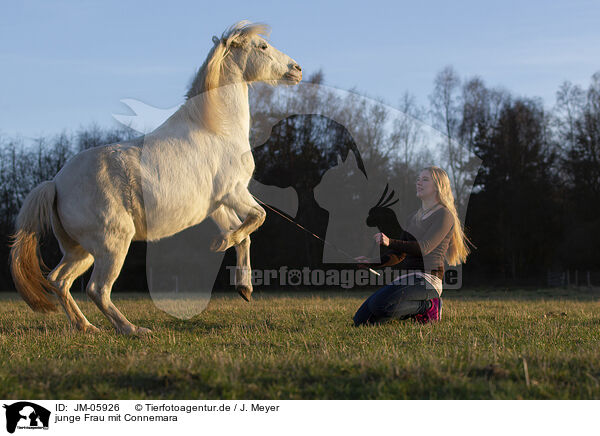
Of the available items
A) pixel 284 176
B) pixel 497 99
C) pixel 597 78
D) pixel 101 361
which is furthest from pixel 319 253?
pixel 101 361

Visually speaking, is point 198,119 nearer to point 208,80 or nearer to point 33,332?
point 208,80

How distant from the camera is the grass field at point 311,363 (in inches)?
129

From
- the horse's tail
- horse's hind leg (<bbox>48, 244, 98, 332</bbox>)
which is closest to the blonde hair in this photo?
the horse's tail

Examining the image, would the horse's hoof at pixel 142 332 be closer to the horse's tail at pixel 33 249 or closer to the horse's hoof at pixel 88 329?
the horse's hoof at pixel 88 329

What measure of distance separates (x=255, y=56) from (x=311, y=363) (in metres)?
3.99

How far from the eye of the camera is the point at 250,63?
21.3ft

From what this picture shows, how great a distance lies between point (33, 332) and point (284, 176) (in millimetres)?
18760

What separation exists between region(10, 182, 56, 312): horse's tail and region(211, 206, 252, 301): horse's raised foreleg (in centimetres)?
182

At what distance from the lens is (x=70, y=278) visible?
21.0 feet

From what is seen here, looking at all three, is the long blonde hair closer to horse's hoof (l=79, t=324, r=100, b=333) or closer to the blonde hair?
the blonde hair

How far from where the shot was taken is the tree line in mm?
24422
